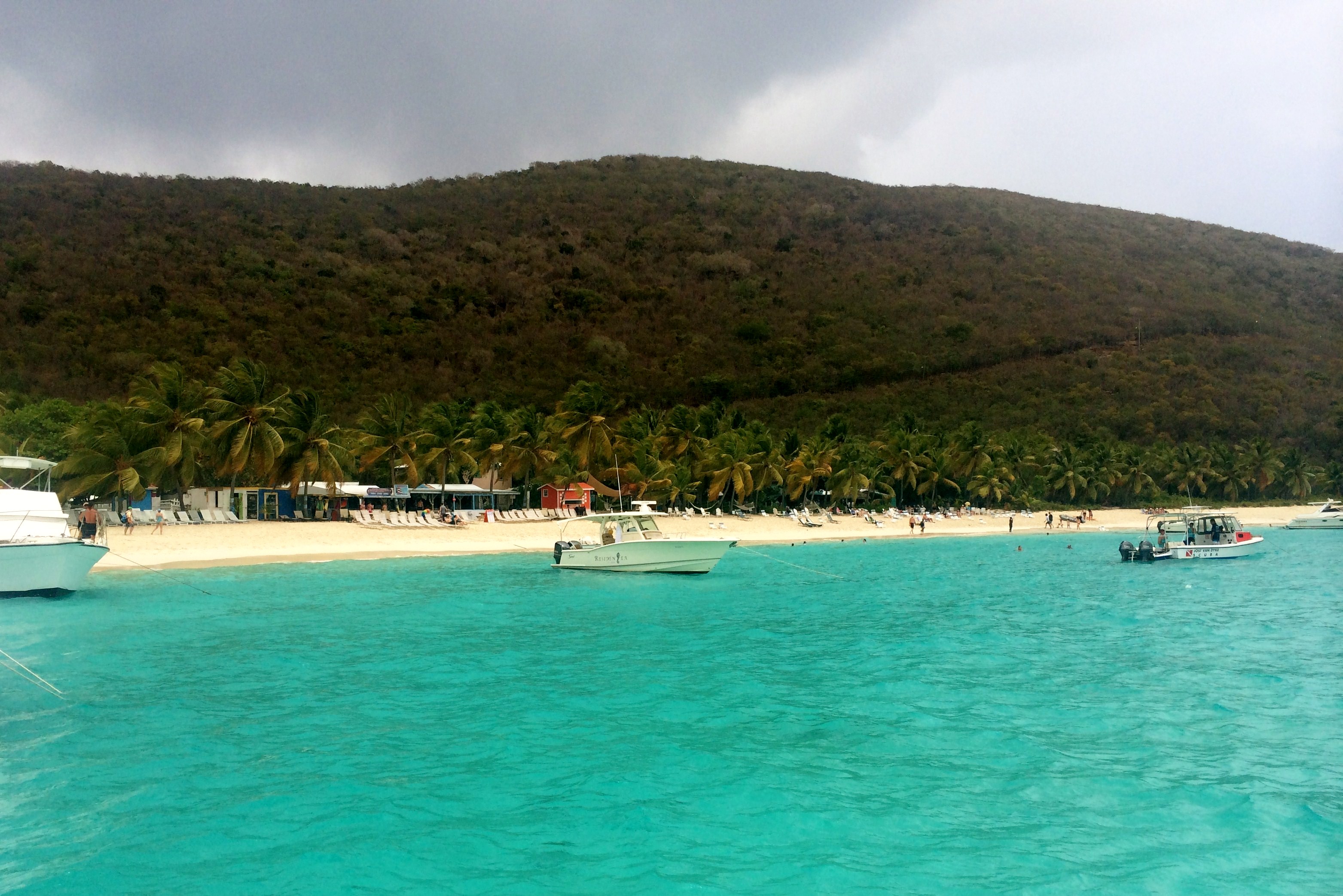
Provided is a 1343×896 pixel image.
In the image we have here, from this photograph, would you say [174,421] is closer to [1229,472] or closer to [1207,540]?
[1207,540]

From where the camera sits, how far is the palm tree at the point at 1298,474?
75.7 m

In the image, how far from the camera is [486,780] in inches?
406

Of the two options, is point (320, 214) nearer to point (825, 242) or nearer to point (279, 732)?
point (825, 242)

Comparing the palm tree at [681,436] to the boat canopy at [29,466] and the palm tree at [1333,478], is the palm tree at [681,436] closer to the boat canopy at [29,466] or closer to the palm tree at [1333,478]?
the boat canopy at [29,466]

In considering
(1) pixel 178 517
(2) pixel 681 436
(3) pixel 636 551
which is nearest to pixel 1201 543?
(3) pixel 636 551

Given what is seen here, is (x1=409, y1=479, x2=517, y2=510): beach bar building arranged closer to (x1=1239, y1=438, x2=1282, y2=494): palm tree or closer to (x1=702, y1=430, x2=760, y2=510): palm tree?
(x1=702, y1=430, x2=760, y2=510): palm tree

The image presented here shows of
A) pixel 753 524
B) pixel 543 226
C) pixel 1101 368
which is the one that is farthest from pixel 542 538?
pixel 543 226

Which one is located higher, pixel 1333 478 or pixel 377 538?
pixel 1333 478

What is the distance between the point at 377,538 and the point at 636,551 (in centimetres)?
1498

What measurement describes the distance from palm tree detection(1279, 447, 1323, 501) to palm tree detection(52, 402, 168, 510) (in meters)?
79.5

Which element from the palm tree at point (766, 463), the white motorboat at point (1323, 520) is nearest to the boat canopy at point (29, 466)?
the palm tree at point (766, 463)

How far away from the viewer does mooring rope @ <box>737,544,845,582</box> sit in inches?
1324

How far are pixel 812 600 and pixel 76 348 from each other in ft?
201

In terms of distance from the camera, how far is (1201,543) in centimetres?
3650
